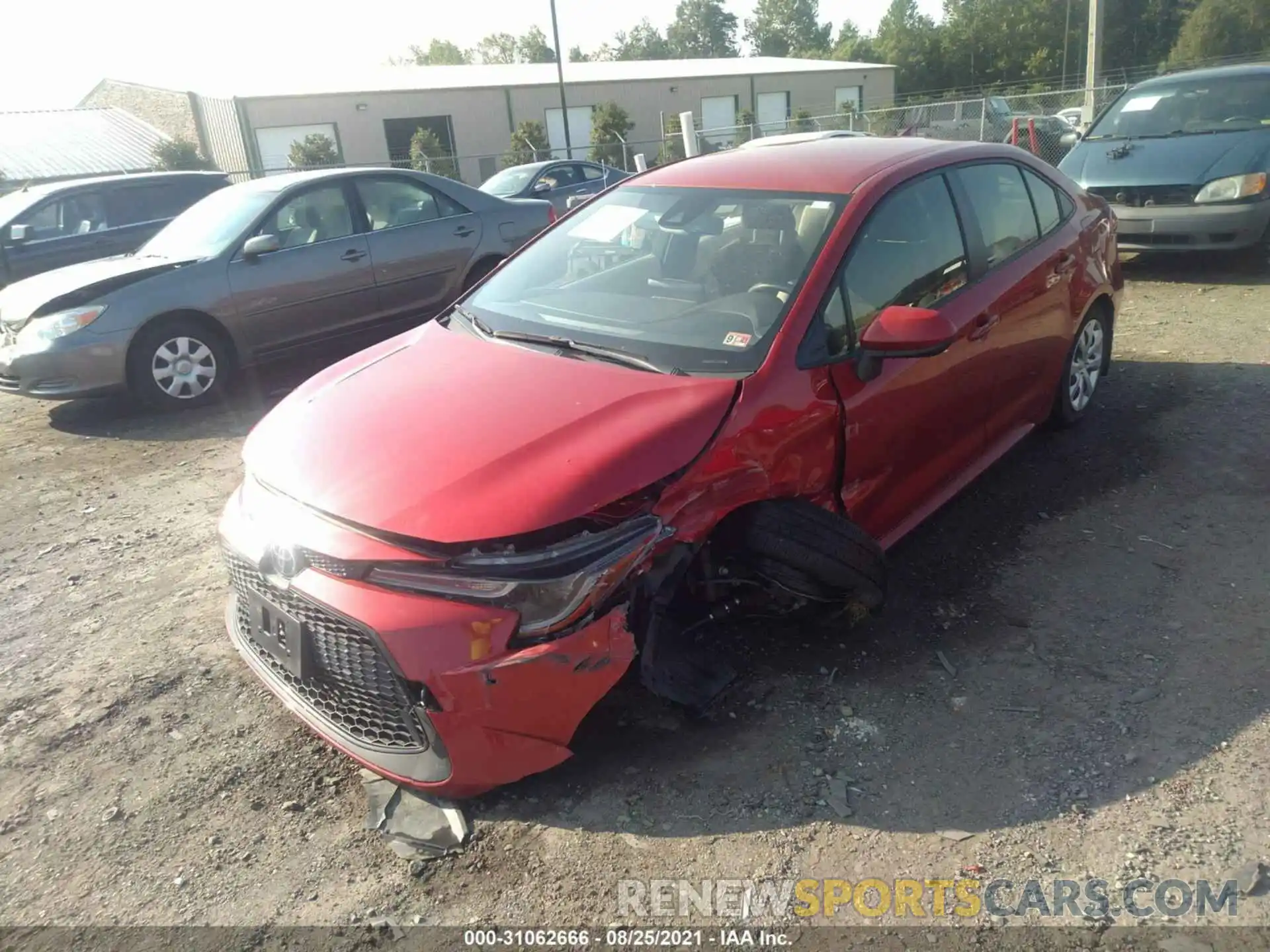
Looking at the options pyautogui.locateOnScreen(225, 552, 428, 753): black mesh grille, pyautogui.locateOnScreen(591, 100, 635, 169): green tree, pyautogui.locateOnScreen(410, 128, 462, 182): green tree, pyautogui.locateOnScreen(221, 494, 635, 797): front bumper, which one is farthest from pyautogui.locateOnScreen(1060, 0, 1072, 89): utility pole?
pyautogui.locateOnScreen(225, 552, 428, 753): black mesh grille

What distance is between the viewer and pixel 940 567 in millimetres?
3855

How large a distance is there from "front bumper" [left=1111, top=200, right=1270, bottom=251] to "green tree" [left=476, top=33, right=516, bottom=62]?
3749 inches

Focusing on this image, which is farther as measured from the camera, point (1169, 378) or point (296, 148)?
point (296, 148)

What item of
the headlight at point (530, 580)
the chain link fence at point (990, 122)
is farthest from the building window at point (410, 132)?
the headlight at point (530, 580)

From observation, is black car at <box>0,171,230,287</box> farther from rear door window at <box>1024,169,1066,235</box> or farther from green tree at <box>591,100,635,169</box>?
green tree at <box>591,100,635,169</box>

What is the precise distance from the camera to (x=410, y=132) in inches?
1355

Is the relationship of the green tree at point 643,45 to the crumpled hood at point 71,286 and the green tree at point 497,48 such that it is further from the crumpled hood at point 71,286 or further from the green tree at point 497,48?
the crumpled hood at point 71,286

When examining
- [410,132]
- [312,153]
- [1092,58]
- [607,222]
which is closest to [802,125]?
[1092,58]

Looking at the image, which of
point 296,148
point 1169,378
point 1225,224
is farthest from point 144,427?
point 296,148

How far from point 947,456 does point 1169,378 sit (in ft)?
9.67

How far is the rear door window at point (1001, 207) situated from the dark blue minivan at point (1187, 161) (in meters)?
4.30

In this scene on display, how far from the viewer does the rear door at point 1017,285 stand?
3.96 metres

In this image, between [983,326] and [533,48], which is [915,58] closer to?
[533,48]

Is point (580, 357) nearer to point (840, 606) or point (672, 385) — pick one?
point (672, 385)
